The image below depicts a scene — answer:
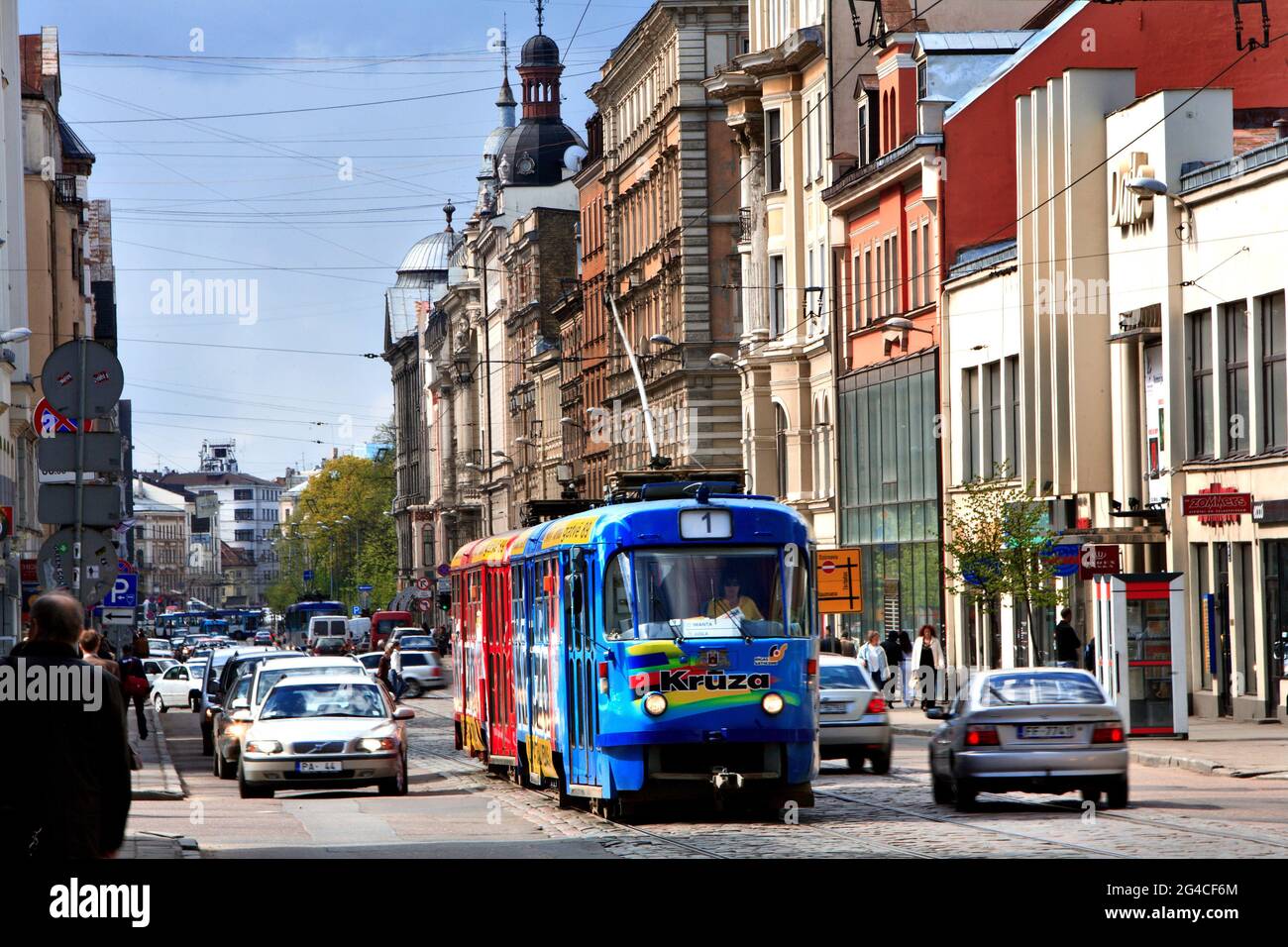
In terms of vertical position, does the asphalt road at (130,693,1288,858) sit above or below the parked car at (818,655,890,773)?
below

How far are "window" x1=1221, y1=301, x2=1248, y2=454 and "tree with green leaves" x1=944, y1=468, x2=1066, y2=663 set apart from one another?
4196mm

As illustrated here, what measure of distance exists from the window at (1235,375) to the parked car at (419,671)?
37276 millimetres

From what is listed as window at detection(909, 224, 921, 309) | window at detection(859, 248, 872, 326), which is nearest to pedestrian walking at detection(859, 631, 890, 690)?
window at detection(909, 224, 921, 309)

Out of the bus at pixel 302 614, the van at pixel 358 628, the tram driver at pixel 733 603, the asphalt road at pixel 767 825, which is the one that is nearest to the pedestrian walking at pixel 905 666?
the asphalt road at pixel 767 825

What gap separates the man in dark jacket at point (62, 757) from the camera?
8.99 metres

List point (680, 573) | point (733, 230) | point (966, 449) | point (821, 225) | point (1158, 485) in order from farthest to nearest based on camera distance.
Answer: point (733, 230)
point (821, 225)
point (966, 449)
point (1158, 485)
point (680, 573)

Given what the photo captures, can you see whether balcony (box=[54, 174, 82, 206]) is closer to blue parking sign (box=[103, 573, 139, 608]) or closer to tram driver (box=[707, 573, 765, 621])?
blue parking sign (box=[103, 573, 139, 608])

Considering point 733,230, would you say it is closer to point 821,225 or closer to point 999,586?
point 821,225

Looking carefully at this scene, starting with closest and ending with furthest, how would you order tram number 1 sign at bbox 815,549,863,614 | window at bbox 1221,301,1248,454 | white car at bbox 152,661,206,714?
1. window at bbox 1221,301,1248,454
2. tram number 1 sign at bbox 815,549,863,614
3. white car at bbox 152,661,206,714

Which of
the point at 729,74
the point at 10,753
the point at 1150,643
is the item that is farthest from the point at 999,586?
the point at 10,753

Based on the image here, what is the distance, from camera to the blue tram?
2089 cm

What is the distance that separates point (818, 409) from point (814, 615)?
4343 centimetres
